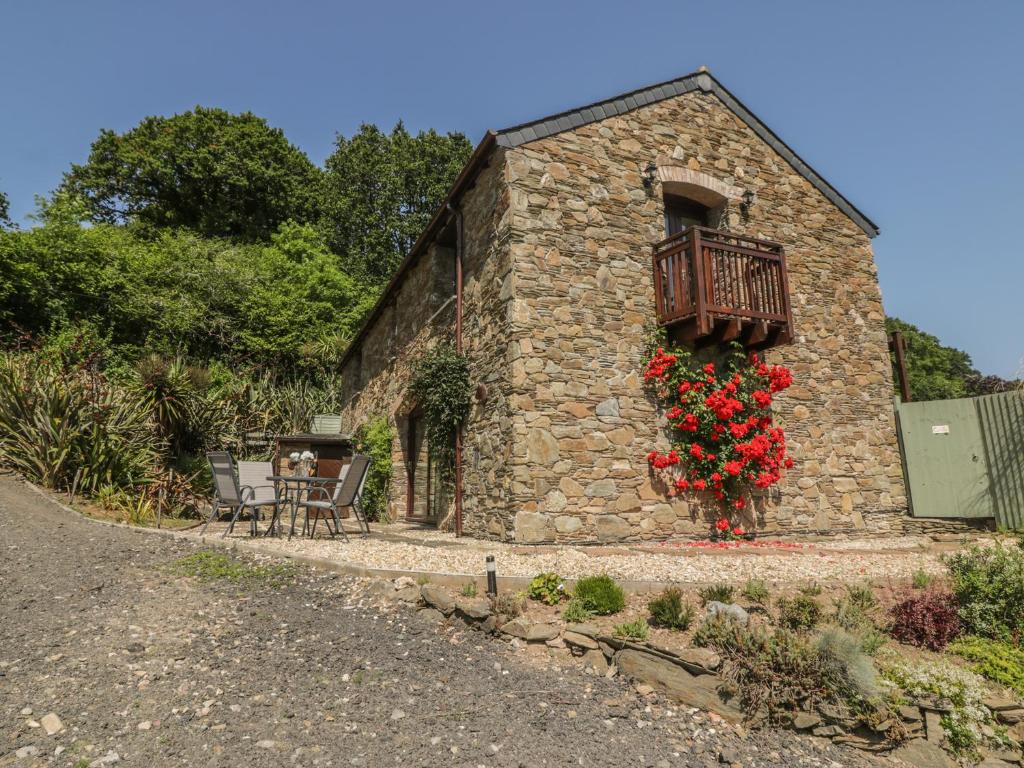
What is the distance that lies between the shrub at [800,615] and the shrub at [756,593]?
0.61ft

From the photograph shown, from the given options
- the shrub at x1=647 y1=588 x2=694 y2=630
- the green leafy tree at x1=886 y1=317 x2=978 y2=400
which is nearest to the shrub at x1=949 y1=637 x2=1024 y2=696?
the shrub at x1=647 y1=588 x2=694 y2=630

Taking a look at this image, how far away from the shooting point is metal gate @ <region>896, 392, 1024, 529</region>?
7.61 metres

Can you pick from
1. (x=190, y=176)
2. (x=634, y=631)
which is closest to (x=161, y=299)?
(x=190, y=176)

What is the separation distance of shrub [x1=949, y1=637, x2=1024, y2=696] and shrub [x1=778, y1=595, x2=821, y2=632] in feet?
2.50

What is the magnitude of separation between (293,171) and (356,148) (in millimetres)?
2786

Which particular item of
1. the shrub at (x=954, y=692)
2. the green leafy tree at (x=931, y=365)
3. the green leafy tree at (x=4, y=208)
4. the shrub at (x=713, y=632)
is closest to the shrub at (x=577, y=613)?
the shrub at (x=713, y=632)

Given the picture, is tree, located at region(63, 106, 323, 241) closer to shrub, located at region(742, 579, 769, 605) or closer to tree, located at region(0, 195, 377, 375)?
tree, located at region(0, 195, 377, 375)

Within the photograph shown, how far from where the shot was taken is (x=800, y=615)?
3.61 m

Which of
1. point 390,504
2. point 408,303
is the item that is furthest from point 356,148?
point 390,504

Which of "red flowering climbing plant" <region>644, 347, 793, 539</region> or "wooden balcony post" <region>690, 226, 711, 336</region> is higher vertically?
"wooden balcony post" <region>690, 226, 711, 336</region>

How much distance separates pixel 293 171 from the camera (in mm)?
24156

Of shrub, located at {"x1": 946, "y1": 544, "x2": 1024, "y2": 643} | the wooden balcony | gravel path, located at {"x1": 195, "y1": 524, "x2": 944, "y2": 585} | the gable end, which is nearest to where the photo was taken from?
shrub, located at {"x1": 946, "y1": 544, "x2": 1024, "y2": 643}

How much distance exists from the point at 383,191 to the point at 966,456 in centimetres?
2142

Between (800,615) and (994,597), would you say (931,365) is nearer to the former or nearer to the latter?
(994,597)
